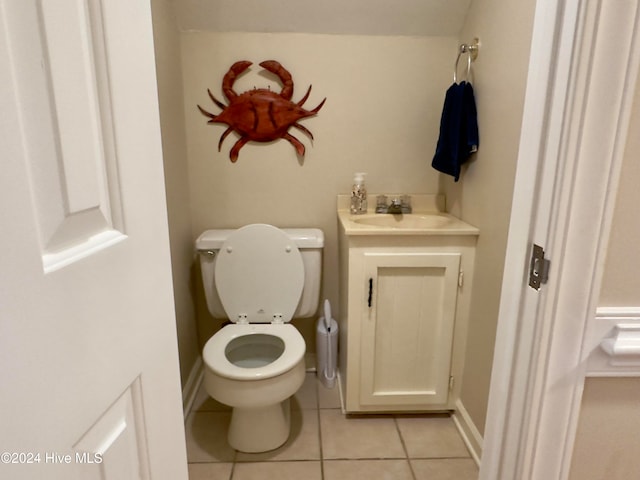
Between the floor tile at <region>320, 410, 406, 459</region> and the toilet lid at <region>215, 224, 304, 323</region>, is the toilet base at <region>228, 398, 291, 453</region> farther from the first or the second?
the toilet lid at <region>215, 224, 304, 323</region>

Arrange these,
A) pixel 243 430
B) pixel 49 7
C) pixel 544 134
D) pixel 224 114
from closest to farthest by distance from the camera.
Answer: pixel 49 7
pixel 544 134
pixel 243 430
pixel 224 114

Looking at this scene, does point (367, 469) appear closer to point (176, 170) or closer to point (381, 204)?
point (381, 204)

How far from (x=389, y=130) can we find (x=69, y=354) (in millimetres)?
1778

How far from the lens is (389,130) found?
1953mm

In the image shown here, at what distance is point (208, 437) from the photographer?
169 cm

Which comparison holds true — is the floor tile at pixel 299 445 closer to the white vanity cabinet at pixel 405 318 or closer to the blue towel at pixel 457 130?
the white vanity cabinet at pixel 405 318

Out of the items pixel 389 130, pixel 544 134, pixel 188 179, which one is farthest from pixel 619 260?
pixel 188 179

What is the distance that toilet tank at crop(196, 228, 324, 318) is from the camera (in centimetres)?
178

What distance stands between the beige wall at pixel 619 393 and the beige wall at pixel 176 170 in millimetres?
1482

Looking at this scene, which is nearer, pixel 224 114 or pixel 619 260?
pixel 619 260

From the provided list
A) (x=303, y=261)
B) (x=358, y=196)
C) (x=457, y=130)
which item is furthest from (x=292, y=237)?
(x=457, y=130)

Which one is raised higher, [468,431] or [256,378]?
[256,378]

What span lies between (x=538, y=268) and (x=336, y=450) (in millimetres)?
1256

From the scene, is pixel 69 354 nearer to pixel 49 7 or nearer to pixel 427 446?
pixel 49 7
